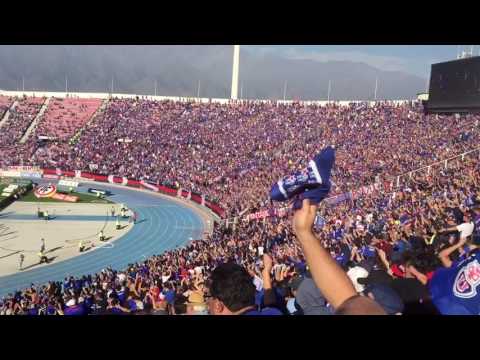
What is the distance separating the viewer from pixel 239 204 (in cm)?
3022

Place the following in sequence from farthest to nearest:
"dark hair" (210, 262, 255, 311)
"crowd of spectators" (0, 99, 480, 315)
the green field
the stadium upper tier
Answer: the green field
the stadium upper tier
"crowd of spectators" (0, 99, 480, 315)
"dark hair" (210, 262, 255, 311)

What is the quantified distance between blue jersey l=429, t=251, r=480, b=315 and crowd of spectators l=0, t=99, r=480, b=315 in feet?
0.04

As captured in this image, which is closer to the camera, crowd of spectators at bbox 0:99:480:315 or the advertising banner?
crowd of spectators at bbox 0:99:480:315

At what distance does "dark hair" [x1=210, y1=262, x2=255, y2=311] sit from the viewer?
113 inches

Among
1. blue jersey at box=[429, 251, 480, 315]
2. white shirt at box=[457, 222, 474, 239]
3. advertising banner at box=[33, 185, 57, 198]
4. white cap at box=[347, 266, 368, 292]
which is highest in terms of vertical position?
blue jersey at box=[429, 251, 480, 315]

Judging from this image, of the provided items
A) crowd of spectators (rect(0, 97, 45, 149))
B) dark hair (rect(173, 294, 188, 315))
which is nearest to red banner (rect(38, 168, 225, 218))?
crowd of spectators (rect(0, 97, 45, 149))

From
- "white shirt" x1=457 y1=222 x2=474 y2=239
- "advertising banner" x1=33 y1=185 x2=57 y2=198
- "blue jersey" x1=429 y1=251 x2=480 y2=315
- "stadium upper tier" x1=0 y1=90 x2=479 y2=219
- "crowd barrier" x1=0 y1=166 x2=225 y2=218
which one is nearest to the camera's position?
"blue jersey" x1=429 y1=251 x2=480 y2=315

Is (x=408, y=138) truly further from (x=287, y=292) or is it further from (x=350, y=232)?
(x=287, y=292)

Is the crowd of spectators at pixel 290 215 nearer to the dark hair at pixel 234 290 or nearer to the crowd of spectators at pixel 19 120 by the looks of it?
the dark hair at pixel 234 290

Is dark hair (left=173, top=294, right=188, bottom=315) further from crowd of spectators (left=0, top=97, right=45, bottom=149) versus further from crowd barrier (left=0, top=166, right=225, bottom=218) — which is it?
crowd of spectators (left=0, top=97, right=45, bottom=149)

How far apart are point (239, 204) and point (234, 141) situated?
19.6 meters

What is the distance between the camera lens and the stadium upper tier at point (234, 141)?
3173cm
